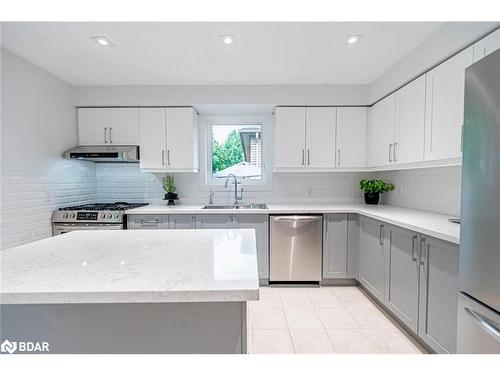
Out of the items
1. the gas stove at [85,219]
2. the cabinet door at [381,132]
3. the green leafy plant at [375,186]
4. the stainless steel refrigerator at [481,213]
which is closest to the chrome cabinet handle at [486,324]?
the stainless steel refrigerator at [481,213]

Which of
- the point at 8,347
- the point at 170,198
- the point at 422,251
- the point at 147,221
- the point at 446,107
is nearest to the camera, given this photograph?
the point at 8,347

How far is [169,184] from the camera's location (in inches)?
136

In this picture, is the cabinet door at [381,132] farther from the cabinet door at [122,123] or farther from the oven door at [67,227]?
the oven door at [67,227]

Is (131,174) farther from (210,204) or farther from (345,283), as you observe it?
(345,283)

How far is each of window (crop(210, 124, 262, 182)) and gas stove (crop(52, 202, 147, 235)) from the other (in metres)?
1.37

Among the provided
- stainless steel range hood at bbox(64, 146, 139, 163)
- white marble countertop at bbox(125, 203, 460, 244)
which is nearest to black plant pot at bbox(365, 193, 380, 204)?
white marble countertop at bbox(125, 203, 460, 244)

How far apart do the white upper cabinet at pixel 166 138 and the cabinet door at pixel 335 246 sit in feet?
6.13

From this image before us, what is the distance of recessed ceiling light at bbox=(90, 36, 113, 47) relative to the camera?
2066 millimetres

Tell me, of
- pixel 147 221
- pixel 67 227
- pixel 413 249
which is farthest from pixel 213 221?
pixel 413 249

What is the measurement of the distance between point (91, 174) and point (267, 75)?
263 cm

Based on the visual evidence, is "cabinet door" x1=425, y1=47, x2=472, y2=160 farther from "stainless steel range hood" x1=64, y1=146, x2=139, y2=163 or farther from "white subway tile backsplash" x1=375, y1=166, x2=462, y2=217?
"stainless steel range hood" x1=64, y1=146, x2=139, y2=163

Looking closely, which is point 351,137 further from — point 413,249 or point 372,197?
point 413,249

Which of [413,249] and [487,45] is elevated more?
[487,45]

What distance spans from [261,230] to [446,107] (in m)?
2.04
